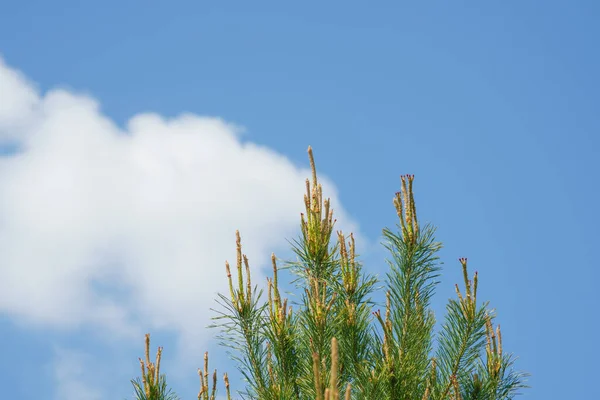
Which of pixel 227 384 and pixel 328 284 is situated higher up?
pixel 328 284

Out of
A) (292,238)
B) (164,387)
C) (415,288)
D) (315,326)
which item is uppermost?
(292,238)

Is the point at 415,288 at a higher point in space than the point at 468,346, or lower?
higher

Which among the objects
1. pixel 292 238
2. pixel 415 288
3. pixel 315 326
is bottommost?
pixel 315 326

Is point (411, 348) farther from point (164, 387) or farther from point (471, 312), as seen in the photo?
point (164, 387)

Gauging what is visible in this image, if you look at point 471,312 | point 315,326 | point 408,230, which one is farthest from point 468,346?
point 315,326

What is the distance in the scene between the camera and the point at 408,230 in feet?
12.9

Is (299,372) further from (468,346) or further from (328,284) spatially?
(468,346)

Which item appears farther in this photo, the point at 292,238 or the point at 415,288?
the point at 415,288

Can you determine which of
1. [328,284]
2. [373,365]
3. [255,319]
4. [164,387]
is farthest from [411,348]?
[164,387]

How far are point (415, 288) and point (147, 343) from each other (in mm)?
1593

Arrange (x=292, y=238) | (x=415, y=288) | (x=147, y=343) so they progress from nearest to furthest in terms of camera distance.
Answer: (x=147, y=343) < (x=292, y=238) < (x=415, y=288)

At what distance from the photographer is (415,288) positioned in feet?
13.2

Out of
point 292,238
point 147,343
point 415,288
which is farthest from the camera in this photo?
point 415,288

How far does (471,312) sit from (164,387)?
1838 millimetres
